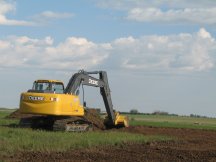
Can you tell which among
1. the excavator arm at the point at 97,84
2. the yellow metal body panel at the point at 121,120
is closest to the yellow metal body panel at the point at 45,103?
the excavator arm at the point at 97,84

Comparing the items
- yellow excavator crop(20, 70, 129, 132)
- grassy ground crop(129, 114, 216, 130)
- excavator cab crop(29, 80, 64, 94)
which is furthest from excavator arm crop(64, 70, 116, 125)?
grassy ground crop(129, 114, 216, 130)

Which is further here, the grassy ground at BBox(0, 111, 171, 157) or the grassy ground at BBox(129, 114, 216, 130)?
the grassy ground at BBox(129, 114, 216, 130)

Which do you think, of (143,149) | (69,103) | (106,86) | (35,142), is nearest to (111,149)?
(143,149)

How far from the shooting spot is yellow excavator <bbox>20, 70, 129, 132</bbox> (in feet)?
91.9

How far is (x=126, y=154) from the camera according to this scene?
19031 millimetres

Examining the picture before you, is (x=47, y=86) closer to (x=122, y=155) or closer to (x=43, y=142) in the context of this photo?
(x=43, y=142)

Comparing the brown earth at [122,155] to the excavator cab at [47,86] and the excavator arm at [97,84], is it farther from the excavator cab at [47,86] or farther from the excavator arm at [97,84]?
the excavator arm at [97,84]

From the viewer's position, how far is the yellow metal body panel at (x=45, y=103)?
2791 centimetres

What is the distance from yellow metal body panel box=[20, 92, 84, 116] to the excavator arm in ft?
5.85

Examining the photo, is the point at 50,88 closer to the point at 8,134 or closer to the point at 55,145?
the point at 8,134

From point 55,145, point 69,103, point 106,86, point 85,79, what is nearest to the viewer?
point 55,145

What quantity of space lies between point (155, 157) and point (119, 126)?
16791 millimetres

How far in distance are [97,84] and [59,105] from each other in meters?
5.40

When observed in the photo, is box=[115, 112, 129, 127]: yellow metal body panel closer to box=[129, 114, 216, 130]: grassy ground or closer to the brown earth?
box=[129, 114, 216, 130]: grassy ground
